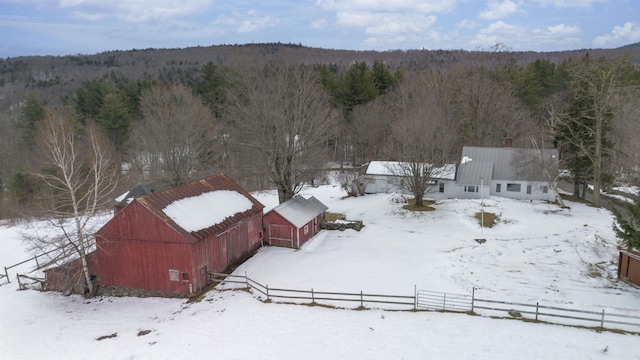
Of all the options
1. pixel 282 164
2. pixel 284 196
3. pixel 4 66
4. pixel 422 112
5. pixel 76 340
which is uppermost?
pixel 4 66

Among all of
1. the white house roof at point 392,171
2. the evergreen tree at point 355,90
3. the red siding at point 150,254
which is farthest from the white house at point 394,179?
the evergreen tree at point 355,90

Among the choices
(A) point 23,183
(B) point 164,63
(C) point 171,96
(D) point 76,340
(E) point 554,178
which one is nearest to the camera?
(D) point 76,340

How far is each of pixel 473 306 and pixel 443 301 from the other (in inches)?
53.4

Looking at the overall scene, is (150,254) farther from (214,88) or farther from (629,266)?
(214,88)

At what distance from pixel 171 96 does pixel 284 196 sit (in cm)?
2341

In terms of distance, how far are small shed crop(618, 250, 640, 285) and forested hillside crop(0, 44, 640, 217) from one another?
15688 millimetres

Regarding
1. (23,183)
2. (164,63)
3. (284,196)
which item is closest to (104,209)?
(23,183)

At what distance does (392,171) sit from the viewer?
37.6 m

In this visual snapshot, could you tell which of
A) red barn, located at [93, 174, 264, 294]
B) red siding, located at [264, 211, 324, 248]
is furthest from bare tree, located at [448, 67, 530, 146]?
red barn, located at [93, 174, 264, 294]

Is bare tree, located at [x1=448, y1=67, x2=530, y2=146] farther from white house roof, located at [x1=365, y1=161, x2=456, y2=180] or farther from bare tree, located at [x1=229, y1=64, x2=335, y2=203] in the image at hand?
bare tree, located at [x1=229, y1=64, x2=335, y2=203]

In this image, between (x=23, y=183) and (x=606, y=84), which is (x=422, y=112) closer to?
(x=606, y=84)

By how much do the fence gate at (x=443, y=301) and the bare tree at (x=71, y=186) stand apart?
16.1 m

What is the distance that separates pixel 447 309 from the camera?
17.8 metres

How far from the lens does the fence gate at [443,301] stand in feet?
58.9
